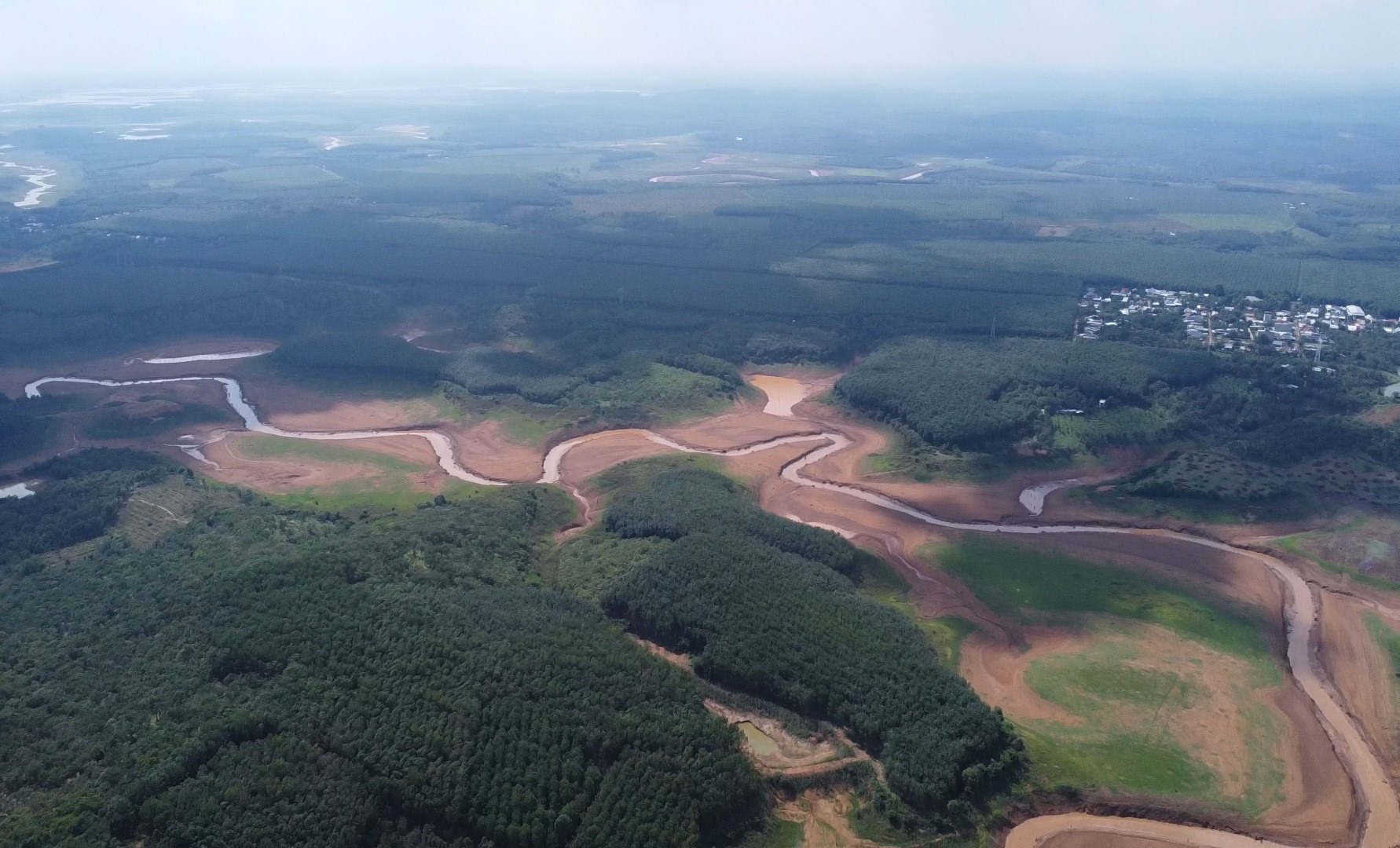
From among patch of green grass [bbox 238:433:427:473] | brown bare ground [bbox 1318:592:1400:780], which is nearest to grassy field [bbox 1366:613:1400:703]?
brown bare ground [bbox 1318:592:1400:780]

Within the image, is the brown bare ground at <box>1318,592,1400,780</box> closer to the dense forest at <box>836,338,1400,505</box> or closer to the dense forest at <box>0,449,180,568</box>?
the dense forest at <box>836,338,1400,505</box>

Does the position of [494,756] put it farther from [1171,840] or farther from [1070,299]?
[1070,299]

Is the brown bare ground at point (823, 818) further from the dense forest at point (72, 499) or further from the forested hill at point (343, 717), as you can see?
the dense forest at point (72, 499)

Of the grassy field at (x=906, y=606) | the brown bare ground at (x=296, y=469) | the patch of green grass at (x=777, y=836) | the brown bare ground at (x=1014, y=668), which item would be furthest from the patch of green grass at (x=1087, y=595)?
the brown bare ground at (x=296, y=469)

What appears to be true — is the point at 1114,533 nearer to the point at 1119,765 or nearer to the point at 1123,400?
the point at 1119,765

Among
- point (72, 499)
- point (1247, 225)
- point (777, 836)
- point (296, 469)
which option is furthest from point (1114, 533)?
point (1247, 225)

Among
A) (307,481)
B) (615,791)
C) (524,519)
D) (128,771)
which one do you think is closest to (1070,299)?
(524,519)
